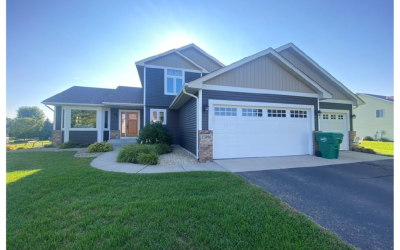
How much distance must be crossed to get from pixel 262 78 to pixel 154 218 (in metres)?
7.43

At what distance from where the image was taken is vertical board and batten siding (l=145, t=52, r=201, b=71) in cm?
1139

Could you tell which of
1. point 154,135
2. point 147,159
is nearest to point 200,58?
point 154,135

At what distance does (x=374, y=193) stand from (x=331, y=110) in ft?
27.7

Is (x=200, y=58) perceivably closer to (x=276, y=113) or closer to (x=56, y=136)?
(x=276, y=113)

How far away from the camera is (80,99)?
1178 cm

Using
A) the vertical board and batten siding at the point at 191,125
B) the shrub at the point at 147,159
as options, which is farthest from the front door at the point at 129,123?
the shrub at the point at 147,159

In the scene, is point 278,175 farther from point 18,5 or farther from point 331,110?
point 18,5

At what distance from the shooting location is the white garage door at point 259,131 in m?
6.94

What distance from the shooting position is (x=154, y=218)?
2.43 metres

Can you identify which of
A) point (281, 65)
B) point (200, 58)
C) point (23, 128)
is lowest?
point (23, 128)

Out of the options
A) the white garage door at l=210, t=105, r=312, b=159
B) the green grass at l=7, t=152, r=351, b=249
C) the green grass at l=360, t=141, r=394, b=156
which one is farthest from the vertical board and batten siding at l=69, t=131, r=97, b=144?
the green grass at l=360, t=141, r=394, b=156

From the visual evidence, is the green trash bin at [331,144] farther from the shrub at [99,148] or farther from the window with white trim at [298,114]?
the shrub at [99,148]

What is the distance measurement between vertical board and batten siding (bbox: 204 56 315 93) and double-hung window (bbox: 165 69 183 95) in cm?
561
